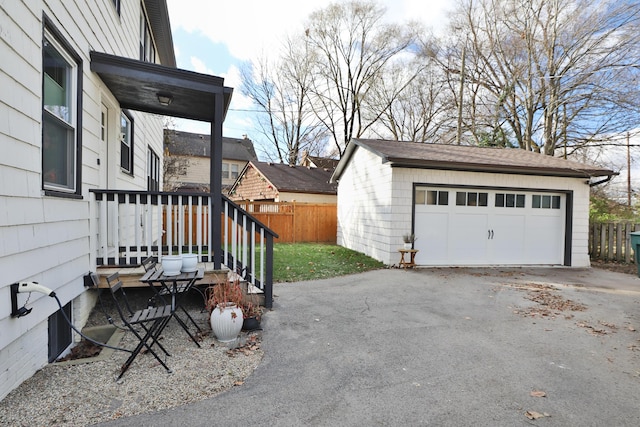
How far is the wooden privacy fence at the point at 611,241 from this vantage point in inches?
406

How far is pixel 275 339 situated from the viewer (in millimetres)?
4008

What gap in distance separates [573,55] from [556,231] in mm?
9767

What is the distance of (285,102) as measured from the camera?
2595 cm

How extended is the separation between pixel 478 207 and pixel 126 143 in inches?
342

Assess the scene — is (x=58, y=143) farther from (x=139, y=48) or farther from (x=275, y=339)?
(x=139, y=48)

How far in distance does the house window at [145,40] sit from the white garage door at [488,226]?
7447 mm

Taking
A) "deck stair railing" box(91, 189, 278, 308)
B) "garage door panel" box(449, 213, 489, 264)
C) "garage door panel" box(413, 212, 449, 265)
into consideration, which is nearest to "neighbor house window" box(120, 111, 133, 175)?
"deck stair railing" box(91, 189, 278, 308)

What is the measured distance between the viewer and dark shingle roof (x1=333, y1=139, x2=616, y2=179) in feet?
29.2

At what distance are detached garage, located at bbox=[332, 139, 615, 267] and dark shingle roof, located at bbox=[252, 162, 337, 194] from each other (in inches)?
329

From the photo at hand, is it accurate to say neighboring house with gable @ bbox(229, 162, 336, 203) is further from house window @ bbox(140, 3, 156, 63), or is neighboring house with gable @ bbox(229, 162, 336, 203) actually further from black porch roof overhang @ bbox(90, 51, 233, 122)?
black porch roof overhang @ bbox(90, 51, 233, 122)

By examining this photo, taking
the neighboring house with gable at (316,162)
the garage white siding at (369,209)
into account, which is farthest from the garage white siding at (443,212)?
the neighboring house with gable at (316,162)

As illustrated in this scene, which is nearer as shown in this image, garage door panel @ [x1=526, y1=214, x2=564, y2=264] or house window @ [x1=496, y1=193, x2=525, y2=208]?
house window @ [x1=496, y1=193, x2=525, y2=208]

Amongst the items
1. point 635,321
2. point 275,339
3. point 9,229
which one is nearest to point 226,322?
point 275,339

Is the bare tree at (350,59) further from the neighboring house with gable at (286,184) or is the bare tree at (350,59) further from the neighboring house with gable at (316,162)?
the neighboring house with gable at (286,184)
